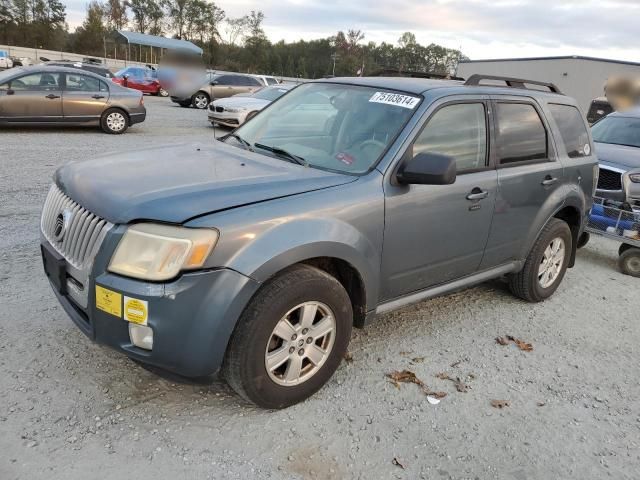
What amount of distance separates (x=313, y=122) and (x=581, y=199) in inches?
→ 104

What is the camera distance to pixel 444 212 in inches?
139

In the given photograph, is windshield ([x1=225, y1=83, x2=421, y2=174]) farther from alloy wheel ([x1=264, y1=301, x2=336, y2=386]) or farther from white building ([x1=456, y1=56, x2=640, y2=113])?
white building ([x1=456, y1=56, x2=640, y2=113])

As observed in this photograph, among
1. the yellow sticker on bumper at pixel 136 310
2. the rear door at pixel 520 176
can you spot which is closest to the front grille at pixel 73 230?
the yellow sticker on bumper at pixel 136 310

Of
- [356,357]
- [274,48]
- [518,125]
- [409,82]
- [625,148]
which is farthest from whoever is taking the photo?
[274,48]

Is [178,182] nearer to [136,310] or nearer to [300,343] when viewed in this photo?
[136,310]

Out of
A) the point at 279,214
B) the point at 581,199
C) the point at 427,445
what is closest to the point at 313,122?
the point at 279,214

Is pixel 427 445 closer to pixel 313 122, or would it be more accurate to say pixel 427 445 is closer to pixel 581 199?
pixel 313 122

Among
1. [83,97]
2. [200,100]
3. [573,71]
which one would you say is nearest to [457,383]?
[83,97]

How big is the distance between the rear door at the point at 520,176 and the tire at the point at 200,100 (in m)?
19.6

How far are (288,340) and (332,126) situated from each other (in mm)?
1608

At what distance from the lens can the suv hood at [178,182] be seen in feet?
8.47

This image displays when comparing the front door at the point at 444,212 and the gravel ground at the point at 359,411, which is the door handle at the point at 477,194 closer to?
the front door at the point at 444,212

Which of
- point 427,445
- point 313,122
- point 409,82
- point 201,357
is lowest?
point 427,445

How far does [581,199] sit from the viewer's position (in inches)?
190
